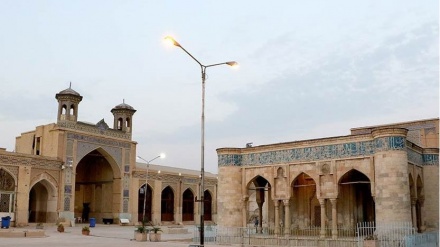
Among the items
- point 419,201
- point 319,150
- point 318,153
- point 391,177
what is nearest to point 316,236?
point 318,153

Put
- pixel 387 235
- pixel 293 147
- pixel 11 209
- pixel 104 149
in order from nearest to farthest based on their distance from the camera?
pixel 387 235
pixel 293 147
pixel 11 209
pixel 104 149

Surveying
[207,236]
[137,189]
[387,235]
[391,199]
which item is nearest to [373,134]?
[391,199]

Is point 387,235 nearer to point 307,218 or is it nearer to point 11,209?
point 307,218

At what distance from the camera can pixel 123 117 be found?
41688 millimetres

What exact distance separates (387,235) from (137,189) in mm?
27285

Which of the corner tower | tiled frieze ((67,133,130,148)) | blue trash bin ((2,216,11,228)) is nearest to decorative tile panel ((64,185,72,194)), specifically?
tiled frieze ((67,133,130,148))

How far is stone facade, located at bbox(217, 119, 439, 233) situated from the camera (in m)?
17.6

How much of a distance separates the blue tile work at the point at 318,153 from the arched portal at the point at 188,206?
81.7ft

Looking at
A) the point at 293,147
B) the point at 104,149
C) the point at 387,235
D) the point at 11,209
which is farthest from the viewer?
the point at 104,149

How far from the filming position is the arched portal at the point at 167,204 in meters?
44.2

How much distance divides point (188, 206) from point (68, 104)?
16.5m

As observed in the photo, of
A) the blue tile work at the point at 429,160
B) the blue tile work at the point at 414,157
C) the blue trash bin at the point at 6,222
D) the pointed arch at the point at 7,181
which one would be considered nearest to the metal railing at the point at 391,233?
the blue tile work at the point at 414,157

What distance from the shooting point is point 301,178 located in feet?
76.6

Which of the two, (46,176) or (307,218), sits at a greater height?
(46,176)
